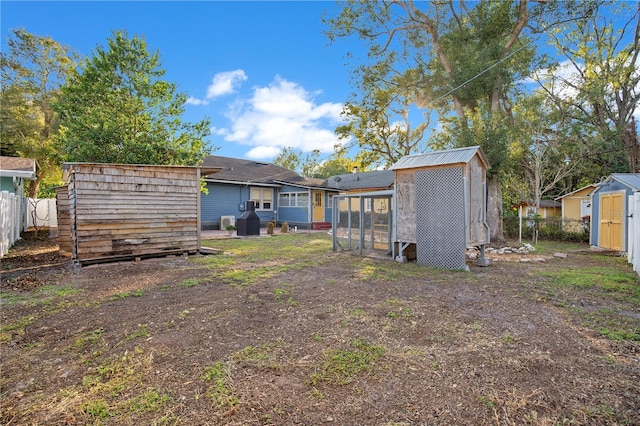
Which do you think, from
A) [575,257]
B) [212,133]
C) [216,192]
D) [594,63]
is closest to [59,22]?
[212,133]

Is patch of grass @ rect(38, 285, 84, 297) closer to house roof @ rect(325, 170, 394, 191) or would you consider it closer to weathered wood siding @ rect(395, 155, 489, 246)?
weathered wood siding @ rect(395, 155, 489, 246)

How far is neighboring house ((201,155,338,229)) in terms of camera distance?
18.0m

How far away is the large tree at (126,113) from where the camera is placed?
34.0 feet

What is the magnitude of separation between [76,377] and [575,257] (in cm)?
1158

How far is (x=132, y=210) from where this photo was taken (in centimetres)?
Answer: 764

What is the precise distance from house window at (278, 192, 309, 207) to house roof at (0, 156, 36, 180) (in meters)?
12.1

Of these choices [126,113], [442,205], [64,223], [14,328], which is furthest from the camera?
[126,113]

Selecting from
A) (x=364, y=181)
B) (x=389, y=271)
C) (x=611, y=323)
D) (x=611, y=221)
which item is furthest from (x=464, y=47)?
(x=611, y=323)

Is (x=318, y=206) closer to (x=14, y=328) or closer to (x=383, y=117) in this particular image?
(x=383, y=117)

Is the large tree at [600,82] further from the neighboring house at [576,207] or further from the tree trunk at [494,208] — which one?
the tree trunk at [494,208]

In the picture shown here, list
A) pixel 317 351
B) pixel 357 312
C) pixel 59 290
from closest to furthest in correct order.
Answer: pixel 317 351, pixel 357 312, pixel 59 290

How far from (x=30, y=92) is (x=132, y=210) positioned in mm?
18255

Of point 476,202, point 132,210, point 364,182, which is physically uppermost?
point 364,182

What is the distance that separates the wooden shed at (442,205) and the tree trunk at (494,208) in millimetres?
4826
